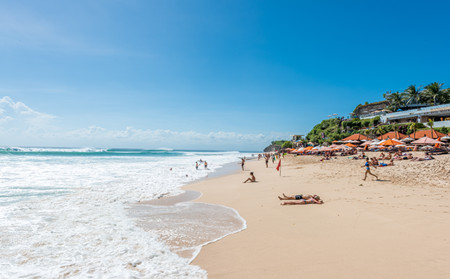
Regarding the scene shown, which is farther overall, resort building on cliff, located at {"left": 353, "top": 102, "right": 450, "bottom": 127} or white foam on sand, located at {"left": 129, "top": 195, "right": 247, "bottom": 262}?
resort building on cliff, located at {"left": 353, "top": 102, "right": 450, "bottom": 127}

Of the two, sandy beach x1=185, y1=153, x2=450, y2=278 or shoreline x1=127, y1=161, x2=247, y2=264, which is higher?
sandy beach x1=185, y1=153, x2=450, y2=278

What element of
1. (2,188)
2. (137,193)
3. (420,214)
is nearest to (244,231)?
(420,214)

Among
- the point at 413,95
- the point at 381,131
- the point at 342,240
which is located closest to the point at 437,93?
the point at 413,95

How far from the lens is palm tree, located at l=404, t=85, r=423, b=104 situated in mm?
52584

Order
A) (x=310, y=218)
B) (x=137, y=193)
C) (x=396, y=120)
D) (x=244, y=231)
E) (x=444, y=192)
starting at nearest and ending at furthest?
(x=244, y=231) → (x=310, y=218) → (x=444, y=192) → (x=137, y=193) → (x=396, y=120)

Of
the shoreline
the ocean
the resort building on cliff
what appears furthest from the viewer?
the resort building on cliff

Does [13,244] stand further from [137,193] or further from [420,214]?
[420,214]

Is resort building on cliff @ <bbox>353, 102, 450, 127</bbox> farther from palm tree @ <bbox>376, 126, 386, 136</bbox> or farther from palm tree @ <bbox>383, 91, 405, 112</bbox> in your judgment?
palm tree @ <bbox>383, 91, 405, 112</bbox>

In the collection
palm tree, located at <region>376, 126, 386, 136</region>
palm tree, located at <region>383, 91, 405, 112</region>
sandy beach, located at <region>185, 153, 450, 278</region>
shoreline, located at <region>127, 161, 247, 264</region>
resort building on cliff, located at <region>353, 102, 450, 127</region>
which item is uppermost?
palm tree, located at <region>383, 91, 405, 112</region>

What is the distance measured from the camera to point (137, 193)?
1330 centimetres

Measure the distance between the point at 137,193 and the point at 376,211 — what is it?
1188 centimetres

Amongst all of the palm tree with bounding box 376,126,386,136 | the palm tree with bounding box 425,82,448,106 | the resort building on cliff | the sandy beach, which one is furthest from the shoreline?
the palm tree with bounding box 425,82,448,106

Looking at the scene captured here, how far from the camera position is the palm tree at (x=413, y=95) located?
173ft

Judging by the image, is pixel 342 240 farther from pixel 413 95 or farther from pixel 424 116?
pixel 413 95
